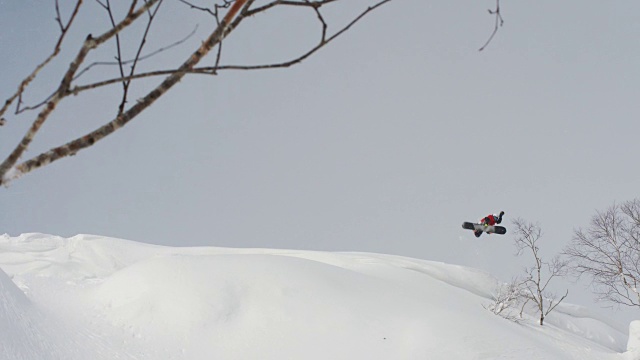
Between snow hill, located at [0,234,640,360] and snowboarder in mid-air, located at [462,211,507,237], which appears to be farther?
snowboarder in mid-air, located at [462,211,507,237]

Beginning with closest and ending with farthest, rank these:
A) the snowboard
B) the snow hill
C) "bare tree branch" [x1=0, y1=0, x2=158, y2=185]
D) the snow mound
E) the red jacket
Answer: "bare tree branch" [x1=0, y1=0, x2=158, y2=185] < the snow mound < the snow hill < the snowboard < the red jacket

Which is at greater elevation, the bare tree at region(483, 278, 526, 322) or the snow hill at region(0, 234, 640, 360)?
the bare tree at region(483, 278, 526, 322)

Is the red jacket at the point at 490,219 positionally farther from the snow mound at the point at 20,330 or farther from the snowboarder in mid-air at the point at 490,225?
the snow mound at the point at 20,330

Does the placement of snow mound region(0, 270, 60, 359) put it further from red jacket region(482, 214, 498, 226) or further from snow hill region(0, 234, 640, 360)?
red jacket region(482, 214, 498, 226)

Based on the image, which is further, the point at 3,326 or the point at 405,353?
the point at 405,353

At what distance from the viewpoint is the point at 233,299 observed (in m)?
10.1

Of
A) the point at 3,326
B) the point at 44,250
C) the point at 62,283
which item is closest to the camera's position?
the point at 3,326

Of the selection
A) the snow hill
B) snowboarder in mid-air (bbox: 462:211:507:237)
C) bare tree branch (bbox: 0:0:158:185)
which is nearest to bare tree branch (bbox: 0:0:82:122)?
bare tree branch (bbox: 0:0:158:185)

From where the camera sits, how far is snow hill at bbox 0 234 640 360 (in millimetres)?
8680

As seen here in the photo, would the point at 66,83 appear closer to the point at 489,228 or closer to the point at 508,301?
the point at 489,228

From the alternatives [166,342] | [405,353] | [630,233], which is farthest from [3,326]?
[630,233]

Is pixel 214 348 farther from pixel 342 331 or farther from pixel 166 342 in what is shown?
pixel 342 331

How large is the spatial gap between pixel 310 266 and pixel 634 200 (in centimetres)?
947

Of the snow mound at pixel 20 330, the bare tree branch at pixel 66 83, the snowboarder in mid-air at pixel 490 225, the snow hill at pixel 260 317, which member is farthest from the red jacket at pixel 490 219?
the bare tree branch at pixel 66 83
